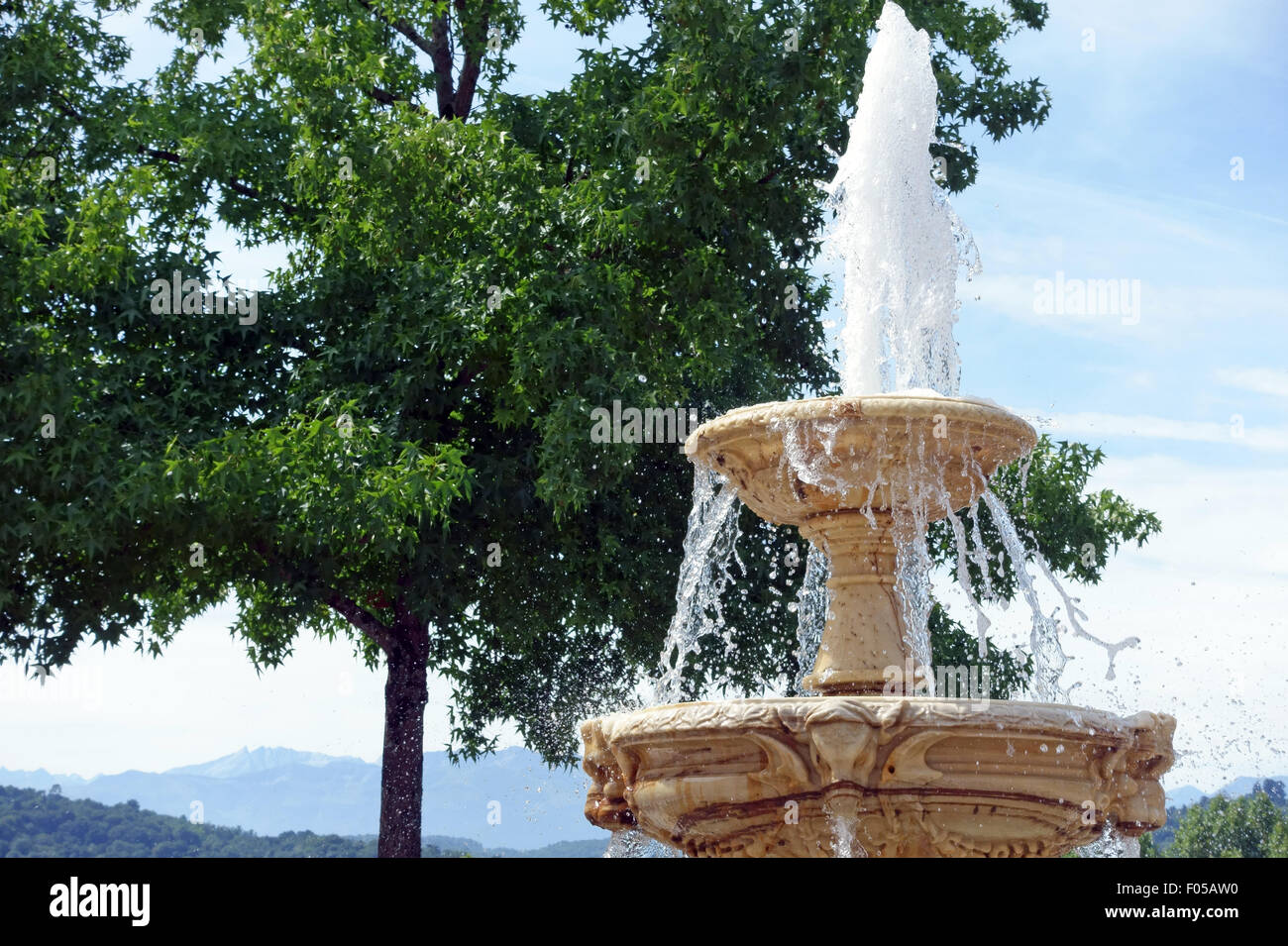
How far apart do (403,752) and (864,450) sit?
31.8 ft

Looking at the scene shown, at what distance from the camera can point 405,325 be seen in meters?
15.1

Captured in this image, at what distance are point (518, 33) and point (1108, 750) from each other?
1420 cm

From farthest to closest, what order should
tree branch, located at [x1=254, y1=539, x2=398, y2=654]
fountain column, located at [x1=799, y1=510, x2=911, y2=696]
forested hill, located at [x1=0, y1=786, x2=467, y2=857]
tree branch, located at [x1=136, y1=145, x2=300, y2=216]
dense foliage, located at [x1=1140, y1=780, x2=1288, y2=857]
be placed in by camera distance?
1. dense foliage, located at [x1=1140, y1=780, x2=1288, y2=857]
2. forested hill, located at [x1=0, y1=786, x2=467, y2=857]
3. tree branch, located at [x1=136, y1=145, x2=300, y2=216]
4. tree branch, located at [x1=254, y1=539, x2=398, y2=654]
5. fountain column, located at [x1=799, y1=510, x2=911, y2=696]

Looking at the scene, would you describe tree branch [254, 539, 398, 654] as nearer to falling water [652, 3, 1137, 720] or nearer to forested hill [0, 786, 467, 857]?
falling water [652, 3, 1137, 720]

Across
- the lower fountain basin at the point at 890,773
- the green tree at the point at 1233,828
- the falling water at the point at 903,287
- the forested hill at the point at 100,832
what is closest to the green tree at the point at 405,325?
the falling water at the point at 903,287

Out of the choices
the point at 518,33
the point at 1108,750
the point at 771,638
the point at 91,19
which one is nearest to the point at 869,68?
the point at 1108,750

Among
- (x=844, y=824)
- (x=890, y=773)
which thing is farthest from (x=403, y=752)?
(x=890, y=773)

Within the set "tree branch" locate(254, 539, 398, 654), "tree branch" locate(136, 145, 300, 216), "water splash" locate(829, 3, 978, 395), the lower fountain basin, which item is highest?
"tree branch" locate(136, 145, 300, 216)

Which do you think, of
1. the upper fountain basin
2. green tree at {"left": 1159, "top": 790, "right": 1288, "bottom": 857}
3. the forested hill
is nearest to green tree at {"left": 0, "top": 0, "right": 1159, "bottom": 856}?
the upper fountain basin

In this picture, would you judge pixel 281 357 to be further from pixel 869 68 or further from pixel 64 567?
pixel 869 68

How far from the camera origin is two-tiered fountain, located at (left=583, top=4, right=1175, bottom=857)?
6.32 m

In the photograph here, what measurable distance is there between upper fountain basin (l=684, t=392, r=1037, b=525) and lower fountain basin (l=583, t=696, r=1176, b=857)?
1726mm

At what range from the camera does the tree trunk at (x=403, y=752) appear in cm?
1569

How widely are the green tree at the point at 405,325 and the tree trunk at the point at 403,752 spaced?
0.04 meters
